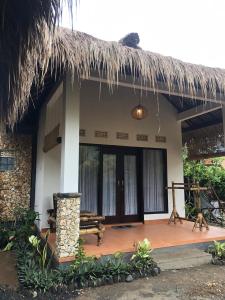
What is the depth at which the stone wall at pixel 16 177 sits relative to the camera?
249 inches

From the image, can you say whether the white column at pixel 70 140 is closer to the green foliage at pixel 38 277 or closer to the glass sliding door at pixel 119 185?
the green foliage at pixel 38 277

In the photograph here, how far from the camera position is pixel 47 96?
5730 mm

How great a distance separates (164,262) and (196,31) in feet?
30.9

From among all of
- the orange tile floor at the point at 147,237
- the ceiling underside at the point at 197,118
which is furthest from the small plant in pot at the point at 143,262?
the ceiling underside at the point at 197,118

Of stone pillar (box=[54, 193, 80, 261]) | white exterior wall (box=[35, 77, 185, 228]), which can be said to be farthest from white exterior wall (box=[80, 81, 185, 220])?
stone pillar (box=[54, 193, 80, 261])

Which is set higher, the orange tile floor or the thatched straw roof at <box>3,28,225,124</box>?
the thatched straw roof at <box>3,28,225,124</box>

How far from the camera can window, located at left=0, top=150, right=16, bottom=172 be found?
5948 millimetres

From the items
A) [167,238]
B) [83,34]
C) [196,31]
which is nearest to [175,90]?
[83,34]

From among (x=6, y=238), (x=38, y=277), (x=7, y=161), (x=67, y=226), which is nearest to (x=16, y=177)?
(x=7, y=161)

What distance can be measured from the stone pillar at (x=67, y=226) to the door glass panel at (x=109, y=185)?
2.81 meters

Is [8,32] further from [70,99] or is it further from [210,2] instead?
→ [210,2]

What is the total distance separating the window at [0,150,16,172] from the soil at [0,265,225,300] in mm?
3135

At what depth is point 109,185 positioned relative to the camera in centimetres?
671

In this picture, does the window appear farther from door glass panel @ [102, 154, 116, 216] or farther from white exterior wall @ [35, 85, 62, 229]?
door glass panel @ [102, 154, 116, 216]
